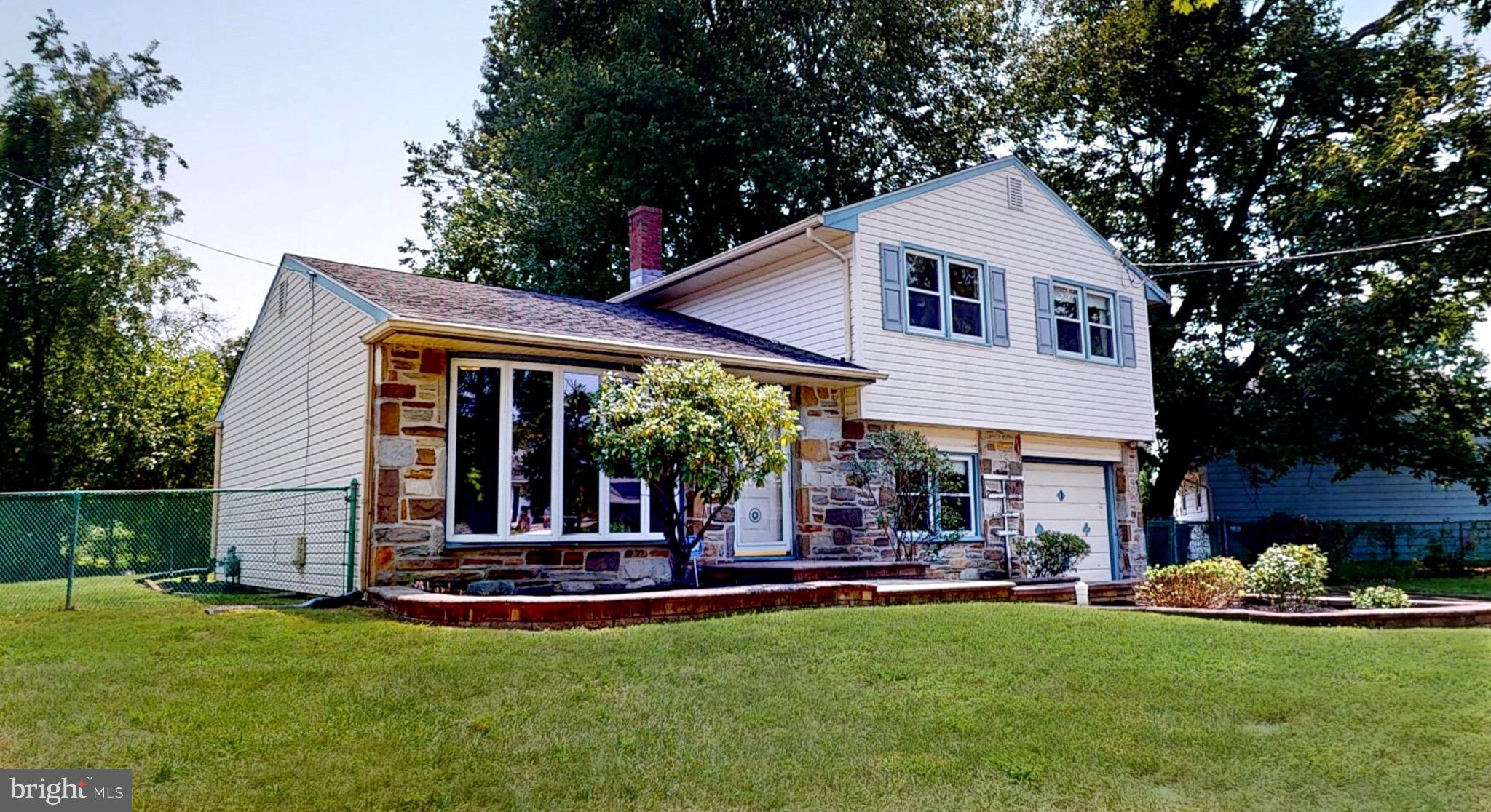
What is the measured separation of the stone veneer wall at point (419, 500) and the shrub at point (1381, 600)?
679 centimetres

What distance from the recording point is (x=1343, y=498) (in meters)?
24.6

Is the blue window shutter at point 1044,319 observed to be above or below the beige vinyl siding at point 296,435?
above

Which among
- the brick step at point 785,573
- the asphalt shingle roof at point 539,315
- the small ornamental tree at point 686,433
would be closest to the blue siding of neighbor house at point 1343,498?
the asphalt shingle roof at point 539,315

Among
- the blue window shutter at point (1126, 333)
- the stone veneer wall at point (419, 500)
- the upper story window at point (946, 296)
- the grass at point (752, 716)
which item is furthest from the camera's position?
the blue window shutter at point (1126, 333)

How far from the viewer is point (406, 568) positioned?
31.9 ft

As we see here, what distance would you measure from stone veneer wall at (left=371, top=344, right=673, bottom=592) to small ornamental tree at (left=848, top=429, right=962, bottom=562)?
406 cm

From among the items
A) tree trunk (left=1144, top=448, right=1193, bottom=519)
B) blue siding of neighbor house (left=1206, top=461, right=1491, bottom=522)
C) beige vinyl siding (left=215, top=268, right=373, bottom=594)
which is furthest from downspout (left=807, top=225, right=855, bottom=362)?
blue siding of neighbor house (left=1206, top=461, right=1491, bottom=522)

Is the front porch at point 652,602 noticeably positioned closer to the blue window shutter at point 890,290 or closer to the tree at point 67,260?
the blue window shutter at point 890,290

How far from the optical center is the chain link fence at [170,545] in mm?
10172

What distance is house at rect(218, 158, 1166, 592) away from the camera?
10.1m

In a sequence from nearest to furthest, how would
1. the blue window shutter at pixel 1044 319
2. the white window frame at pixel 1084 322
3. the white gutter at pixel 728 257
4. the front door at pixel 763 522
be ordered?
the front door at pixel 763 522, the white gutter at pixel 728 257, the blue window shutter at pixel 1044 319, the white window frame at pixel 1084 322

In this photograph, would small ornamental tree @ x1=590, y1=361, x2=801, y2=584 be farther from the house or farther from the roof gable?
the roof gable

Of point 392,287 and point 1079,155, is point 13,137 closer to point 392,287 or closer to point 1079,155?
point 392,287

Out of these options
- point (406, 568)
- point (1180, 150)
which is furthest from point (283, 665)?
point (1180, 150)
